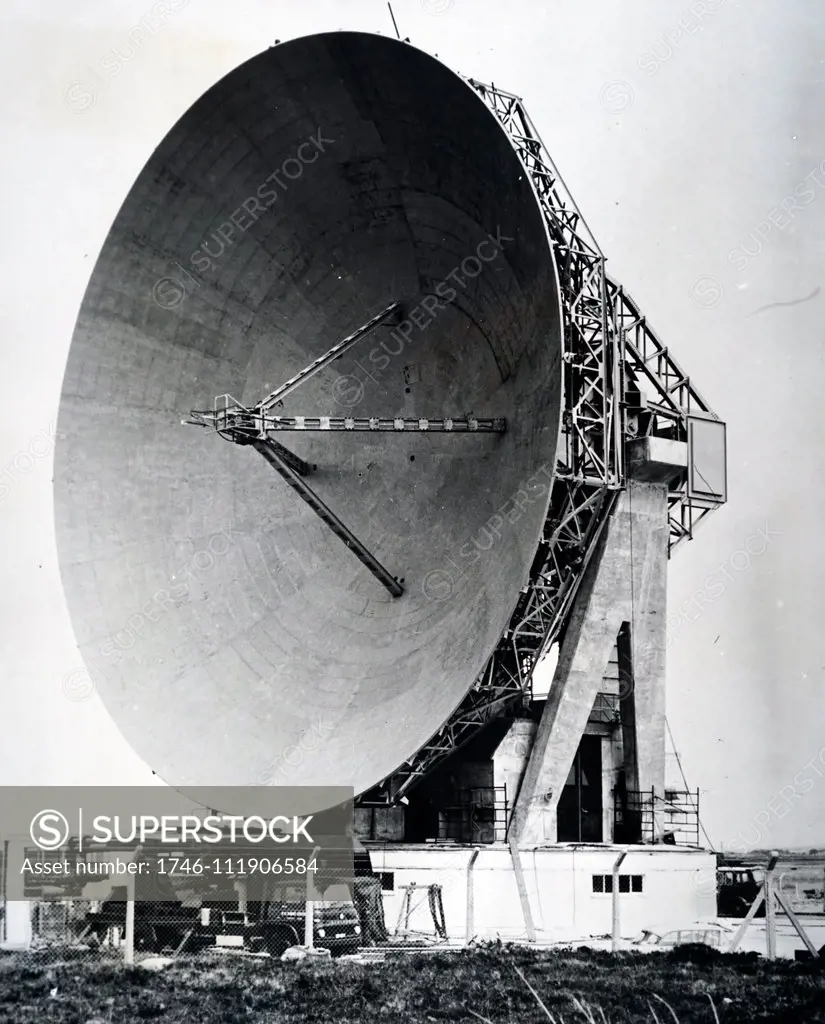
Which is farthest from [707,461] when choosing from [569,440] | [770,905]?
[770,905]

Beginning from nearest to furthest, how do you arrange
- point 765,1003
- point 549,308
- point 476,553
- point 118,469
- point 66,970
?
1. point 765,1003
2. point 66,970
3. point 549,308
4. point 476,553
5. point 118,469

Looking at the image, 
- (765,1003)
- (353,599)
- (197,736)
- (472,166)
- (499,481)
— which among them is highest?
(472,166)

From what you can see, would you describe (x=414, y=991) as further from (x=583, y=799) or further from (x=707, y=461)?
(x=707, y=461)

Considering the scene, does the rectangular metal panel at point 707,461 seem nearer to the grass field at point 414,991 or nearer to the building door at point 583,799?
the building door at point 583,799

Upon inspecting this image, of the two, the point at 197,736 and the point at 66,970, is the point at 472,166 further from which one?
the point at 66,970

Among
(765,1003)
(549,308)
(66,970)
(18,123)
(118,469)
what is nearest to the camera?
(765,1003)

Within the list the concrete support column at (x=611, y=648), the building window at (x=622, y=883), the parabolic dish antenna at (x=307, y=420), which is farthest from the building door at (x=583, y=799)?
the parabolic dish antenna at (x=307, y=420)

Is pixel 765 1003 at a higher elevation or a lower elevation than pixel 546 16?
lower

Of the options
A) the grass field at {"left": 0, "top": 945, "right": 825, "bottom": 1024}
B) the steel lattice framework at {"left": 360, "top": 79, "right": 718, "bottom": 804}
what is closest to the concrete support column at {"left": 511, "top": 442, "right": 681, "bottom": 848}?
the steel lattice framework at {"left": 360, "top": 79, "right": 718, "bottom": 804}

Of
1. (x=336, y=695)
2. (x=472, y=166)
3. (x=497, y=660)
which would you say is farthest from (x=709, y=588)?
(x=472, y=166)
